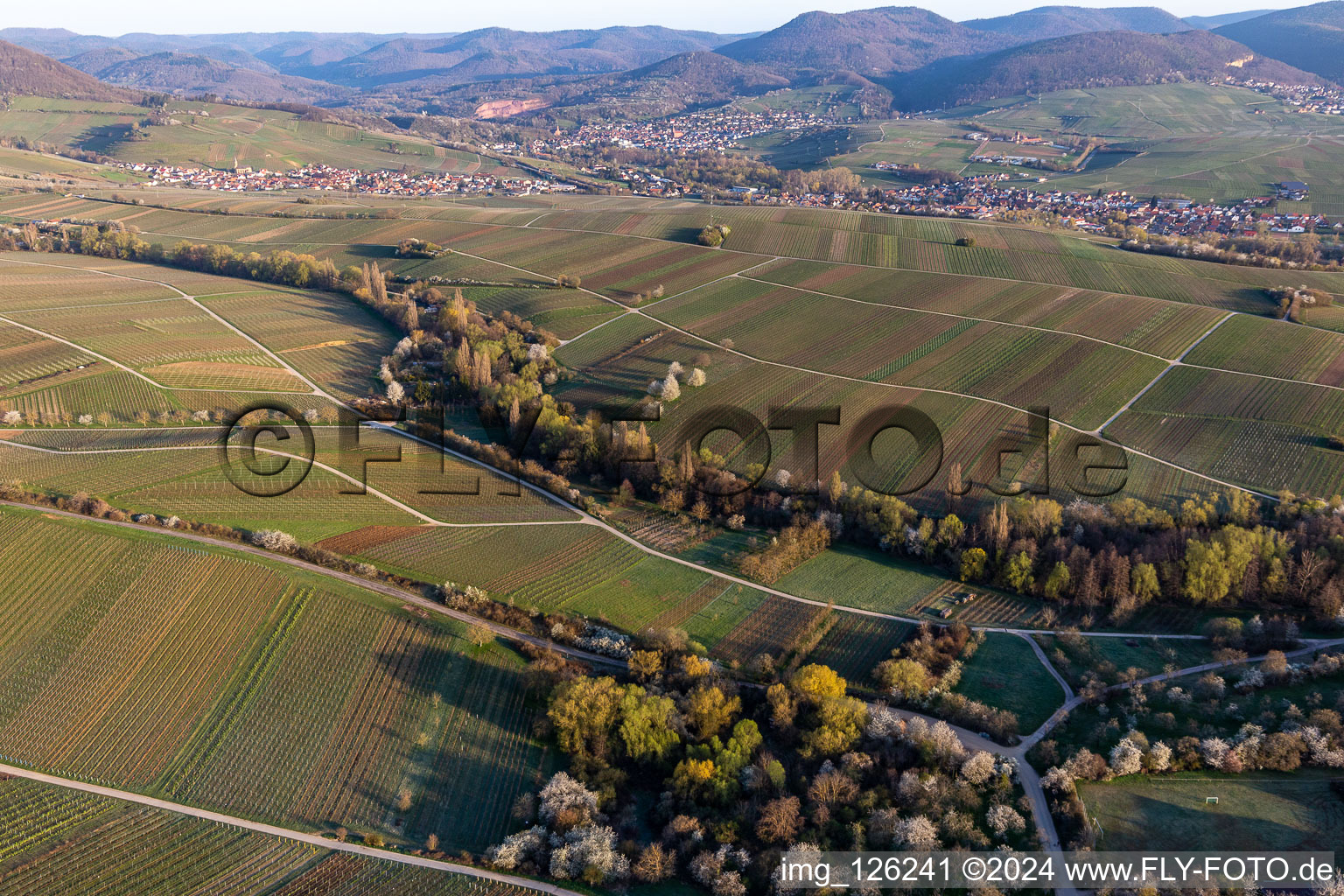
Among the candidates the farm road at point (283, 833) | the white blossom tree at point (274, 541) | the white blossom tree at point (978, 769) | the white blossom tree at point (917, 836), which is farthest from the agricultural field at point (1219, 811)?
the white blossom tree at point (274, 541)

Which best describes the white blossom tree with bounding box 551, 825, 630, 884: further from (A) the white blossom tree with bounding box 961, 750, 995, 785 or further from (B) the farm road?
(A) the white blossom tree with bounding box 961, 750, 995, 785

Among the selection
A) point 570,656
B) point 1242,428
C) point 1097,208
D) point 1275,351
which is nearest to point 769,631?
point 570,656

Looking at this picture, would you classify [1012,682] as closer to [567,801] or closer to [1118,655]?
[1118,655]

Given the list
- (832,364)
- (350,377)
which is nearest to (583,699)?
(832,364)

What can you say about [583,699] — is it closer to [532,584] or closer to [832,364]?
[532,584]

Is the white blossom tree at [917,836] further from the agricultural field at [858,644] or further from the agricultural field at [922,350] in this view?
the agricultural field at [922,350]
